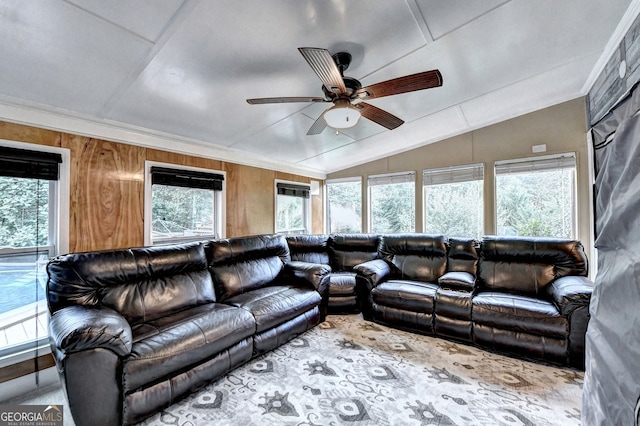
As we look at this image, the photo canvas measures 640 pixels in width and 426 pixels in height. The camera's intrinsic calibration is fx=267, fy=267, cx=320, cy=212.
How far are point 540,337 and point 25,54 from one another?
14.6 feet

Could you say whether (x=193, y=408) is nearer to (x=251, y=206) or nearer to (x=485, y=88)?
(x=251, y=206)

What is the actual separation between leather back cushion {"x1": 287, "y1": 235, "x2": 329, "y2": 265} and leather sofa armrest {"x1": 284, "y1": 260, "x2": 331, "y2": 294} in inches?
26.3

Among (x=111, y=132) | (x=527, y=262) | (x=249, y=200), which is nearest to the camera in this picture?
(x=111, y=132)

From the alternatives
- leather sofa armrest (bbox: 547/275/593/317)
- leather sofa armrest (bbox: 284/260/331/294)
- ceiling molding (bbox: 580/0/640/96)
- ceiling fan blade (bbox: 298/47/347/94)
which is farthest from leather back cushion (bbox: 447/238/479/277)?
ceiling fan blade (bbox: 298/47/347/94)

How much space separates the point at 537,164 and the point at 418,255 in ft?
6.79

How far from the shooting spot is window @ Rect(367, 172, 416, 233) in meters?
4.82

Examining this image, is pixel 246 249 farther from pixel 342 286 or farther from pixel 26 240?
pixel 26 240

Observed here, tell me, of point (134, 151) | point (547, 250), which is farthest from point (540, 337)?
point (134, 151)

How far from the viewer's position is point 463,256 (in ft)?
11.1

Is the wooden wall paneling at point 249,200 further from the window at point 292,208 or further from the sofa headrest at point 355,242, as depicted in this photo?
the sofa headrest at point 355,242

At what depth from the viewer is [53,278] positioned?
77.9 inches

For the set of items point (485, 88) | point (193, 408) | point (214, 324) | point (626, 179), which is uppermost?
point (485, 88)

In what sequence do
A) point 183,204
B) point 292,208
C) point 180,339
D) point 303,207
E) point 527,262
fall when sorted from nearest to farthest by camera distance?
point 180,339
point 527,262
point 183,204
point 292,208
point 303,207

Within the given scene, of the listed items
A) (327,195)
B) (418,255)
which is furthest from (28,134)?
(327,195)
